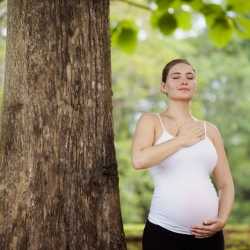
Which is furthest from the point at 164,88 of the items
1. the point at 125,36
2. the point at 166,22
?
the point at 125,36

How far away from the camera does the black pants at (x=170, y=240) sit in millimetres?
2635

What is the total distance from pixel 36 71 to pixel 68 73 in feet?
0.49

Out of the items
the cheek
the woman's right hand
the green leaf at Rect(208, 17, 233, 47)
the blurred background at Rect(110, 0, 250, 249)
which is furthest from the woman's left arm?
the blurred background at Rect(110, 0, 250, 249)

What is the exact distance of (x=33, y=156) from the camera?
8.97 feet

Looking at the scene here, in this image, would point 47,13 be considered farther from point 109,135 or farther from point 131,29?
point 131,29

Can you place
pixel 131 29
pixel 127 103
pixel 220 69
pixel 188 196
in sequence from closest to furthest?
pixel 188 196
pixel 131 29
pixel 127 103
pixel 220 69

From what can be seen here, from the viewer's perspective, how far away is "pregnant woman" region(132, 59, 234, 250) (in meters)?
2.61

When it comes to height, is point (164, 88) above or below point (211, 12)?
below

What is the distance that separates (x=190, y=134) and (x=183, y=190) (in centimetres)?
25

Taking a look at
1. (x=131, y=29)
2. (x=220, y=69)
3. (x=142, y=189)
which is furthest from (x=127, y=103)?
(x=131, y=29)

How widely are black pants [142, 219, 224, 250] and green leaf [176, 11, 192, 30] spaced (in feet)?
5.79

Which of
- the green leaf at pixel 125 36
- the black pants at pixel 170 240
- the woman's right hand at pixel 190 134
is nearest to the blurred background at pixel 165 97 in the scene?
the green leaf at pixel 125 36

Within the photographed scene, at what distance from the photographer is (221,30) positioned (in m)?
3.76

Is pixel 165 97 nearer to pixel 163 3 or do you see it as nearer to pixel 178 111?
pixel 163 3
